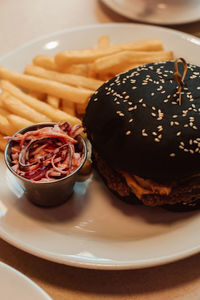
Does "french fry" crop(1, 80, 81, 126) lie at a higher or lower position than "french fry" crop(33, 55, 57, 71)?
lower

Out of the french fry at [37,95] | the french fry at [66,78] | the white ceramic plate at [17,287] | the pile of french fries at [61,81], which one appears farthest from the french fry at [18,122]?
the white ceramic plate at [17,287]

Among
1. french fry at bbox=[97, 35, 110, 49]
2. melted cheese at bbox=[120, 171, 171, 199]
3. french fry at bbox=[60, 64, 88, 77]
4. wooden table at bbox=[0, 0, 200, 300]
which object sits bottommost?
wooden table at bbox=[0, 0, 200, 300]

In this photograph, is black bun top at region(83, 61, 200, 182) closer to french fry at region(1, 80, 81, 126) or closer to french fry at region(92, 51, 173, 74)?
french fry at region(1, 80, 81, 126)

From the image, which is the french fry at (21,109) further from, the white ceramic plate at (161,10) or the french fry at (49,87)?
the white ceramic plate at (161,10)

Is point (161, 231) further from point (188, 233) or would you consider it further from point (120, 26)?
point (120, 26)

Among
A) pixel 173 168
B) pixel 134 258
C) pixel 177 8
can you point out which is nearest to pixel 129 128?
pixel 173 168

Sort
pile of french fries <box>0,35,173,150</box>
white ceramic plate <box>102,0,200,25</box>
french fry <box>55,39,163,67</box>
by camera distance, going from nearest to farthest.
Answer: pile of french fries <box>0,35,173,150</box>, french fry <box>55,39,163,67</box>, white ceramic plate <box>102,0,200,25</box>

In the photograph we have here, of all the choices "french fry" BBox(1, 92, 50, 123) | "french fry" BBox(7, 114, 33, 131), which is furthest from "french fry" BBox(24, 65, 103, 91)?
"french fry" BBox(7, 114, 33, 131)
